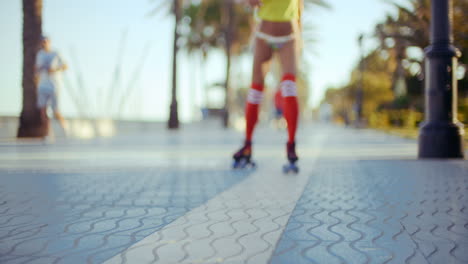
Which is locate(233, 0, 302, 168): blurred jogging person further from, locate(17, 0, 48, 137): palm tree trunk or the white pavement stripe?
locate(17, 0, 48, 137): palm tree trunk

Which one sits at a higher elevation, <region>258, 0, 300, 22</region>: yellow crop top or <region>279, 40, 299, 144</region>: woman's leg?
<region>258, 0, 300, 22</region>: yellow crop top

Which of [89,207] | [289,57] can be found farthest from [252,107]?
[89,207]

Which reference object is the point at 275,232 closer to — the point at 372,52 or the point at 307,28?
the point at 307,28

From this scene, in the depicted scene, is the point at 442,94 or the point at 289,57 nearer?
the point at 289,57

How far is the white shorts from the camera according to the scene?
1152cm

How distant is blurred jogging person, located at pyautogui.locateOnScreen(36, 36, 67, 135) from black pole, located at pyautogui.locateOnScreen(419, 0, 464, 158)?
26.7 feet

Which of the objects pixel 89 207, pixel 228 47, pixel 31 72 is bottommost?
pixel 89 207

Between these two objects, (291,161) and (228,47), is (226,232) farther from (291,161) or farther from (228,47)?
(228,47)

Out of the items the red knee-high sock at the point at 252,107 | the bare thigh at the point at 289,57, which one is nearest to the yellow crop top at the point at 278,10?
the bare thigh at the point at 289,57

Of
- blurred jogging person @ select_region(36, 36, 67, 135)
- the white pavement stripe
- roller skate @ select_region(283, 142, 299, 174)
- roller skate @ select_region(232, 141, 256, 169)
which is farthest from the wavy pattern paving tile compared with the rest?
blurred jogging person @ select_region(36, 36, 67, 135)

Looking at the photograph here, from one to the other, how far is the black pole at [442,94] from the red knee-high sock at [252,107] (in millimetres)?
2539

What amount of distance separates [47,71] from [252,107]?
7154 mm

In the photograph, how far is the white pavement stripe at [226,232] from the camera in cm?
208

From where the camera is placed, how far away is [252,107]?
590 centimetres
